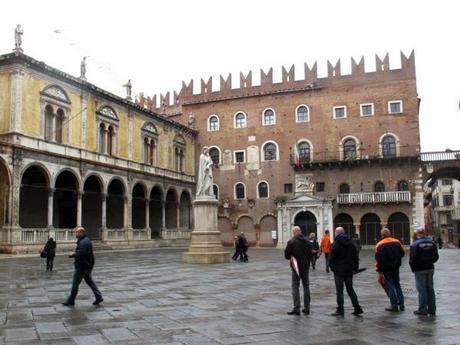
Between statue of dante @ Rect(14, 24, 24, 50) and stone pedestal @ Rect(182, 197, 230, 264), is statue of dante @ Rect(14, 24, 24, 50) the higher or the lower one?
the higher one

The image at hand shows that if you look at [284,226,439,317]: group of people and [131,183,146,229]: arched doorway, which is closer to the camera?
[284,226,439,317]: group of people

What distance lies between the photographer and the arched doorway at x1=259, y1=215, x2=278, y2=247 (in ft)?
135

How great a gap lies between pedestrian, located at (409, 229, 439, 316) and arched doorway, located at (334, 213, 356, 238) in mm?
31635

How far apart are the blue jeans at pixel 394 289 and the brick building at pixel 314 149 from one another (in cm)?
3040

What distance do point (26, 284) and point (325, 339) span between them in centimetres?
873

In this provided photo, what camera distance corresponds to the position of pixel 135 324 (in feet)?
23.9

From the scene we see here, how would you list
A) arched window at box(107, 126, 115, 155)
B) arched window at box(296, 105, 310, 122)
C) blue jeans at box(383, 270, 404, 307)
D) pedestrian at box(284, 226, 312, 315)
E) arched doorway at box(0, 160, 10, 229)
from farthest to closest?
arched window at box(296, 105, 310, 122) < arched window at box(107, 126, 115, 155) < arched doorway at box(0, 160, 10, 229) < blue jeans at box(383, 270, 404, 307) < pedestrian at box(284, 226, 312, 315)

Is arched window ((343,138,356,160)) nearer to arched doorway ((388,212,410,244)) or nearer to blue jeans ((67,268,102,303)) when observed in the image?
arched doorway ((388,212,410,244))

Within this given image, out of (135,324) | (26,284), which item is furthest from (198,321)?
(26,284)

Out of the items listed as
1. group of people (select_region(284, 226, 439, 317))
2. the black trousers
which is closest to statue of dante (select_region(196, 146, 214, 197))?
group of people (select_region(284, 226, 439, 317))

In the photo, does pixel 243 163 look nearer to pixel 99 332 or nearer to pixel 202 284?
pixel 202 284

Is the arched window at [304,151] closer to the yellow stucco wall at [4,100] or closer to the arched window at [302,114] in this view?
the arched window at [302,114]

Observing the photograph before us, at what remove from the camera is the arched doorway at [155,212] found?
39844 mm

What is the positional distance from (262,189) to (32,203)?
1850cm
